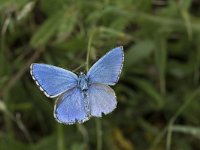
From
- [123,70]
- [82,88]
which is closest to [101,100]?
[82,88]

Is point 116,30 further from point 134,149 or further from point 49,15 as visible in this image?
point 134,149

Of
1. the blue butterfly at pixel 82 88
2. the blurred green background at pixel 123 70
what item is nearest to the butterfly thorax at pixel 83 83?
the blue butterfly at pixel 82 88

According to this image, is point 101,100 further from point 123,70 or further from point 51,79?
point 123,70

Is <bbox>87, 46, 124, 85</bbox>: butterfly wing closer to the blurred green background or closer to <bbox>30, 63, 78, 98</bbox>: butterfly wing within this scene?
<bbox>30, 63, 78, 98</bbox>: butterfly wing

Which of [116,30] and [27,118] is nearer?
[116,30]

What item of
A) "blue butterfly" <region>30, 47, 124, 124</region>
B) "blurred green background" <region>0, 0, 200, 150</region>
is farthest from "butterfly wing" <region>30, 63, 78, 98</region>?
"blurred green background" <region>0, 0, 200, 150</region>

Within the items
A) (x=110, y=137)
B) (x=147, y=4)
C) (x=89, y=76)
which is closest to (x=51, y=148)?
(x=110, y=137)

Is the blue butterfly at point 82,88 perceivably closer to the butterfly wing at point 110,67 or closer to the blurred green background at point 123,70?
the butterfly wing at point 110,67
